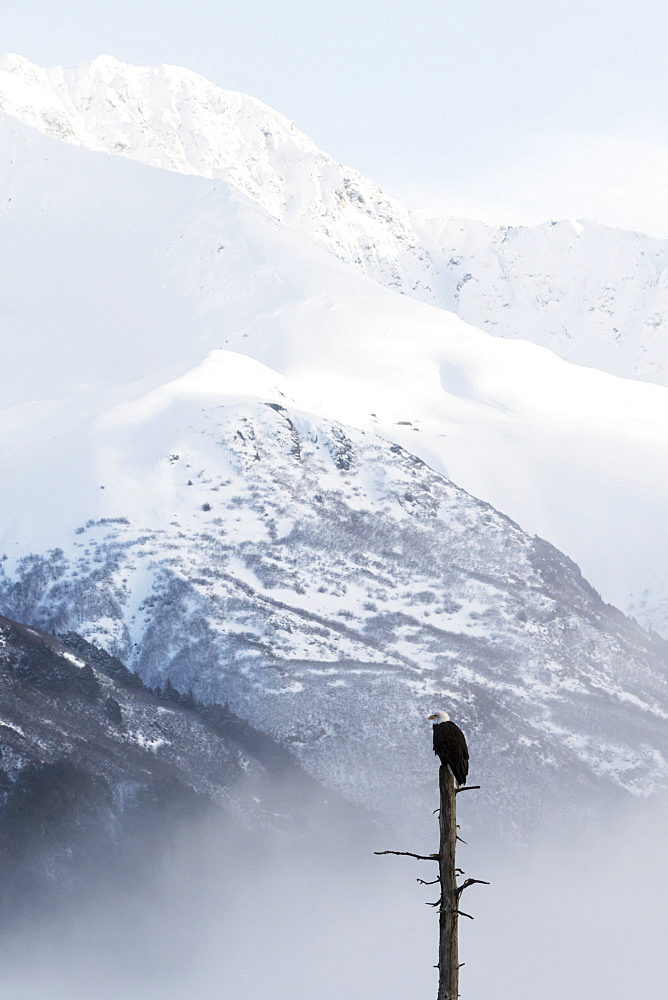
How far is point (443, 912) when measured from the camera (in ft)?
109

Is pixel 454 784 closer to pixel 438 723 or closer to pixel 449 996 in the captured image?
pixel 438 723

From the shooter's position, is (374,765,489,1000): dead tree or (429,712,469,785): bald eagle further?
(429,712,469,785): bald eagle

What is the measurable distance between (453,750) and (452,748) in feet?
0.33

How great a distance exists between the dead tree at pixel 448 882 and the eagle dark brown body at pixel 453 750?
250 millimetres

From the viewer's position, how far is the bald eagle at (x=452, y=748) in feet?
105

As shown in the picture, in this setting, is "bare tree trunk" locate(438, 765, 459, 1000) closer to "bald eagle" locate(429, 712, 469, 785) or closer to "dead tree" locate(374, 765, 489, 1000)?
"dead tree" locate(374, 765, 489, 1000)

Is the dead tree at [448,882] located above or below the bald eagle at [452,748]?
below

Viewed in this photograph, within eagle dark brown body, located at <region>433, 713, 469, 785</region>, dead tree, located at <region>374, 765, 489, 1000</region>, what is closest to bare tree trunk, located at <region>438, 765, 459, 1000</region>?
dead tree, located at <region>374, 765, 489, 1000</region>

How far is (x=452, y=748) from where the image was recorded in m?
32.3

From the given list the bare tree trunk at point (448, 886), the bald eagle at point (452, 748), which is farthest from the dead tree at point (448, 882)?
the bald eagle at point (452, 748)

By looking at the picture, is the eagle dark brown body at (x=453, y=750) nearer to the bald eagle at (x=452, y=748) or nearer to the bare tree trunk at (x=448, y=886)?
the bald eagle at (x=452, y=748)

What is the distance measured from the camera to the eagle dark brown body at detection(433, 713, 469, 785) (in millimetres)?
31984

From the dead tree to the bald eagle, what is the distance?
9.8 inches

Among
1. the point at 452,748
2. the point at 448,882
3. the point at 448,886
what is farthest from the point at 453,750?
the point at 448,886
